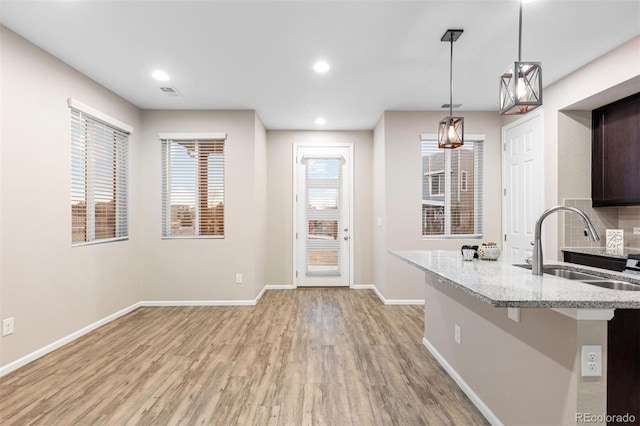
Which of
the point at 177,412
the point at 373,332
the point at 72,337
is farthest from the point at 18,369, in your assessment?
the point at 373,332

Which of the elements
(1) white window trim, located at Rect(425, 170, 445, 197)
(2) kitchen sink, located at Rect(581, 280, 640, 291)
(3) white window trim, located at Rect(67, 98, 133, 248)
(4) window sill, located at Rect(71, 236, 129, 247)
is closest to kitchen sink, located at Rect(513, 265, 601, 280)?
(2) kitchen sink, located at Rect(581, 280, 640, 291)

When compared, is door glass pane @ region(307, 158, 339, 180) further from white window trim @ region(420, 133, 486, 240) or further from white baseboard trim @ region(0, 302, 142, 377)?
white baseboard trim @ region(0, 302, 142, 377)

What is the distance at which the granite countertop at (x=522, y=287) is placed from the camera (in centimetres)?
130

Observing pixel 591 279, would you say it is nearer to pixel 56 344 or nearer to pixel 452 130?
pixel 452 130

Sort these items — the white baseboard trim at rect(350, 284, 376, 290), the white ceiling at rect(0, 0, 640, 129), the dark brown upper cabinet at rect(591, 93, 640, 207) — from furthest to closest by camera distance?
the white baseboard trim at rect(350, 284, 376, 290)
the dark brown upper cabinet at rect(591, 93, 640, 207)
the white ceiling at rect(0, 0, 640, 129)

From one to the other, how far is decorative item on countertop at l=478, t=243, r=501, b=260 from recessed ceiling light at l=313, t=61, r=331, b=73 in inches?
85.2

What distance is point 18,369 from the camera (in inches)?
106

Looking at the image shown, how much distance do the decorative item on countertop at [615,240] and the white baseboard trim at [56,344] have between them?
5.41 metres

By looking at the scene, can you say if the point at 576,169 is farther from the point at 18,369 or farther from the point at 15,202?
the point at 18,369

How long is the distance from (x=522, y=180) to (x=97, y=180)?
5.12m

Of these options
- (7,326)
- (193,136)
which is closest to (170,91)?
(193,136)

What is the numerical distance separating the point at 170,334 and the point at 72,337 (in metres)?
0.90

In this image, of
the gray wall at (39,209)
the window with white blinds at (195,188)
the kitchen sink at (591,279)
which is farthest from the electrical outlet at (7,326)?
the kitchen sink at (591,279)

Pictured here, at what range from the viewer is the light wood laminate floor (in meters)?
2.11
